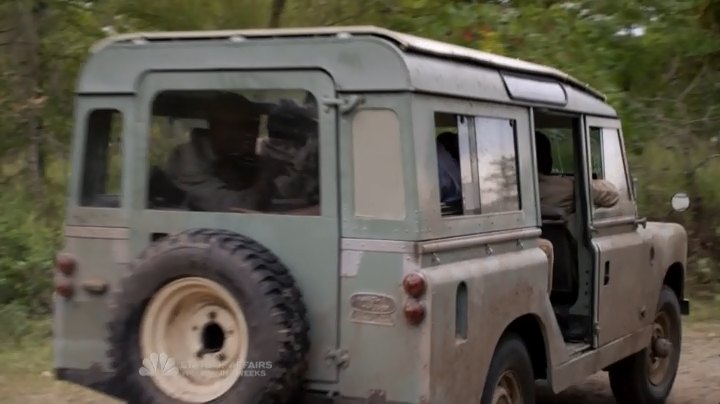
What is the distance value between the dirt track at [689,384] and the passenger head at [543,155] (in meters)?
1.76

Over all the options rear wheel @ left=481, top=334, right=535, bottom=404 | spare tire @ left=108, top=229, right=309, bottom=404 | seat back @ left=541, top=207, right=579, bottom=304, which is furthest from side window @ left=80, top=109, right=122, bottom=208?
seat back @ left=541, top=207, right=579, bottom=304

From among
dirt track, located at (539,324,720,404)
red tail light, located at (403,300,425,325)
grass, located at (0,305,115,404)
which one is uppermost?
red tail light, located at (403,300,425,325)

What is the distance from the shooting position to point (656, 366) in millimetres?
7742

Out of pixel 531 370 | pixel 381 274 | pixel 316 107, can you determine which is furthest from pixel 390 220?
pixel 531 370

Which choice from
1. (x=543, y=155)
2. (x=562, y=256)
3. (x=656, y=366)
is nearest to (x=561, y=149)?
(x=543, y=155)

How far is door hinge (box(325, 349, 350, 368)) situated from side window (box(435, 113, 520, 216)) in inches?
31.3

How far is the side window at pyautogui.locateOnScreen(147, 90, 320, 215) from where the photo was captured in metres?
4.84

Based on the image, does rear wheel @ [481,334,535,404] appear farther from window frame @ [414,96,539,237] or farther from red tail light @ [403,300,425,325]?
red tail light @ [403,300,425,325]

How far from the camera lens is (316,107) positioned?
4.77m

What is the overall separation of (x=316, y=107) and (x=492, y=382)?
1.55 metres

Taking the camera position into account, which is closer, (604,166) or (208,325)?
(208,325)

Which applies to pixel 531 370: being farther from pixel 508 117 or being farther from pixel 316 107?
pixel 316 107

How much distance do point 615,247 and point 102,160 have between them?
10.6 feet

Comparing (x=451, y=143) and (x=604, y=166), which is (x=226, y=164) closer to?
(x=451, y=143)
